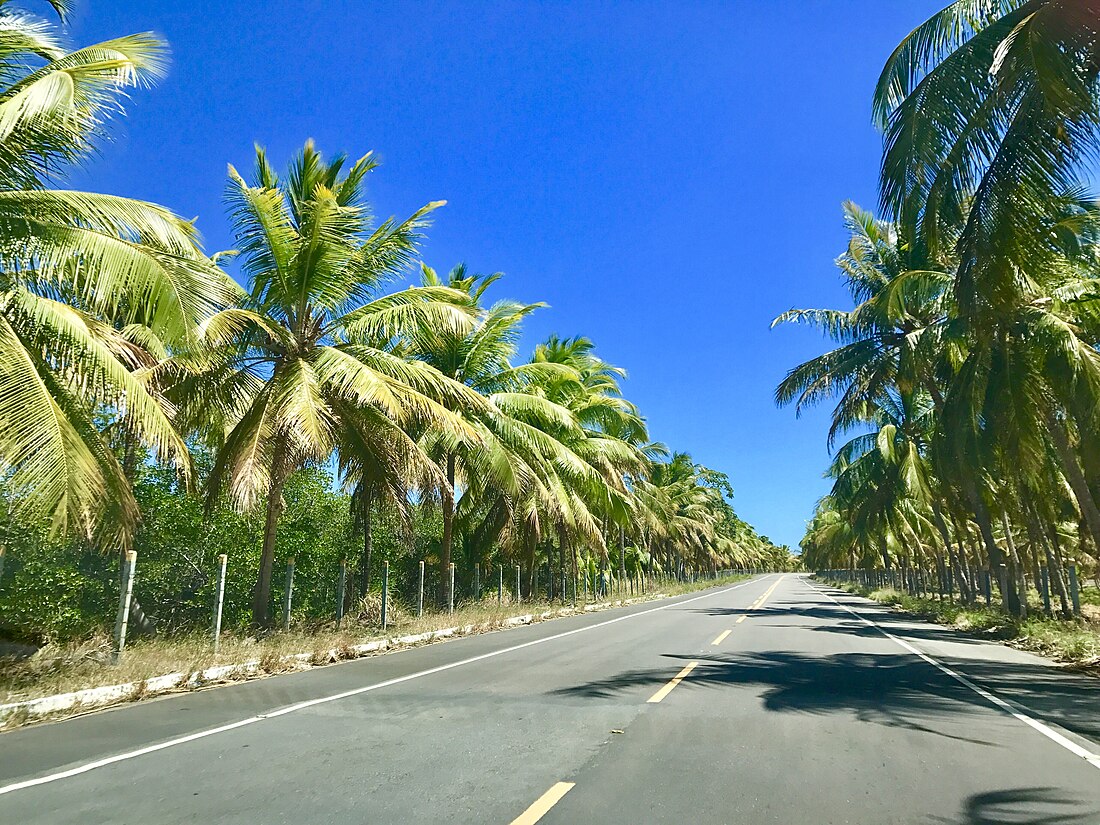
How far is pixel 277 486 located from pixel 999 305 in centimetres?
1237

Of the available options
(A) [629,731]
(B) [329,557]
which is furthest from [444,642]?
(A) [629,731]

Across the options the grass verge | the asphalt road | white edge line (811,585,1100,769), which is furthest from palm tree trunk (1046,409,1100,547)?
white edge line (811,585,1100,769)

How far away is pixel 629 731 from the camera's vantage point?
23.3ft

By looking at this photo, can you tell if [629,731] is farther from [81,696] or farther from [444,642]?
[444,642]

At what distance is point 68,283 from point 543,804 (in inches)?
338

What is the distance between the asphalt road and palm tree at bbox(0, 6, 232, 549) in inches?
103

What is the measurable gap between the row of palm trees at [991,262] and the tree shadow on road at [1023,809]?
677cm

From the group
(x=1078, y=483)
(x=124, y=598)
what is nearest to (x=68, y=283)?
(x=124, y=598)

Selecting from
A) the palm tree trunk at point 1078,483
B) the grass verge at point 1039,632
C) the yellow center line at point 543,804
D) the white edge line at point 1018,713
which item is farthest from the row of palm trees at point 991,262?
the yellow center line at point 543,804

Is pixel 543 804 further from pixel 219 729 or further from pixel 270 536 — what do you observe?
pixel 270 536

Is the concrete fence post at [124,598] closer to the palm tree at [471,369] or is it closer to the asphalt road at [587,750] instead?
the asphalt road at [587,750]

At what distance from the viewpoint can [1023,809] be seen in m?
4.86

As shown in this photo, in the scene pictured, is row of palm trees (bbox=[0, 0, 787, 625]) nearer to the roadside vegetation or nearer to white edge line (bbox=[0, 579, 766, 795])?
the roadside vegetation

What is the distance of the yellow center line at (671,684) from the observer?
8961mm
